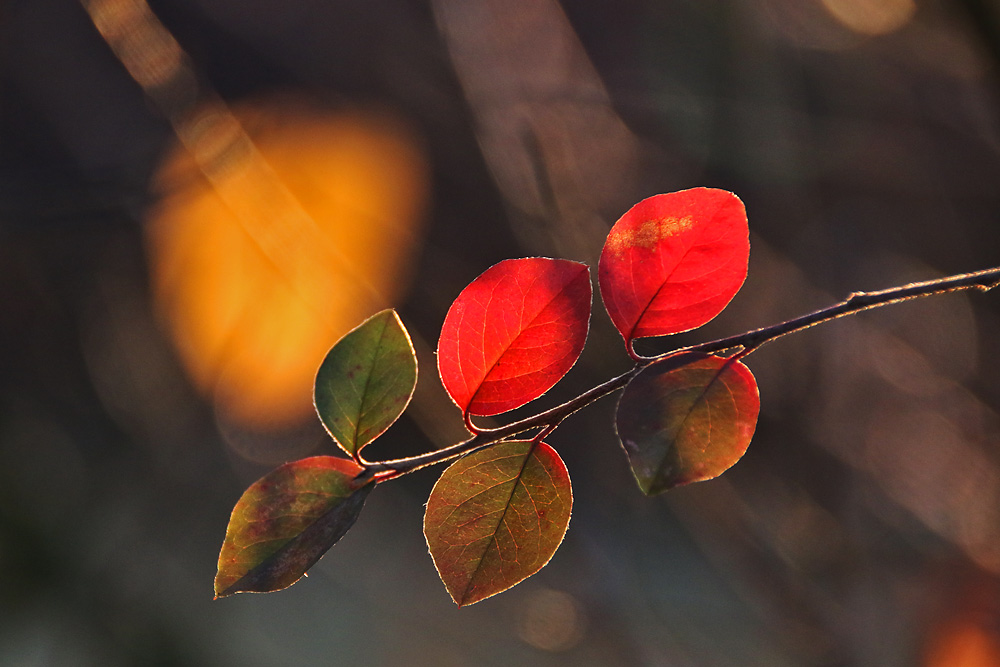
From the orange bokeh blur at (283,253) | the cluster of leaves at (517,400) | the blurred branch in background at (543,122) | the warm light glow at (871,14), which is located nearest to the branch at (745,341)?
the cluster of leaves at (517,400)

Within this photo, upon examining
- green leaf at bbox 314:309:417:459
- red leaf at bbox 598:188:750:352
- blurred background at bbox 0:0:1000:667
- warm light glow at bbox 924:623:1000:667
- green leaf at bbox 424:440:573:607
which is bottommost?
warm light glow at bbox 924:623:1000:667

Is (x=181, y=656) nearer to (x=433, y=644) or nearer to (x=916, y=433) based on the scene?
(x=433, y=644)

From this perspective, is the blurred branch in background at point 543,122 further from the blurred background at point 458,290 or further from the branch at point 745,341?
the branch at point 745,341

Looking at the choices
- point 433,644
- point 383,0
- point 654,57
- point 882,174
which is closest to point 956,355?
point 882,174

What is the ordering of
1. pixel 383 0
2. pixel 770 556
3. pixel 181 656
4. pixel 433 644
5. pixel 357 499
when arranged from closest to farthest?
pixel 357 499 → pixel 770 556 → pixel 181 656 → pixel 433 644 → pixel 383 0

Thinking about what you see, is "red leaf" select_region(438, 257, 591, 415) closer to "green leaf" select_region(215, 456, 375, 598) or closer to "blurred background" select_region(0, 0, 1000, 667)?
"green leaf" select_region(215, 456, 375, 598)

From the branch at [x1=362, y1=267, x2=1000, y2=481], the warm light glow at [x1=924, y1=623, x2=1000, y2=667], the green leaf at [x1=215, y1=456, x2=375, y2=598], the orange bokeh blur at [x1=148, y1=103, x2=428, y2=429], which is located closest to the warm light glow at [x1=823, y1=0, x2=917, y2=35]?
the orange bokeh blur at [x1=148, y1=103, x2=428, y2=429]
